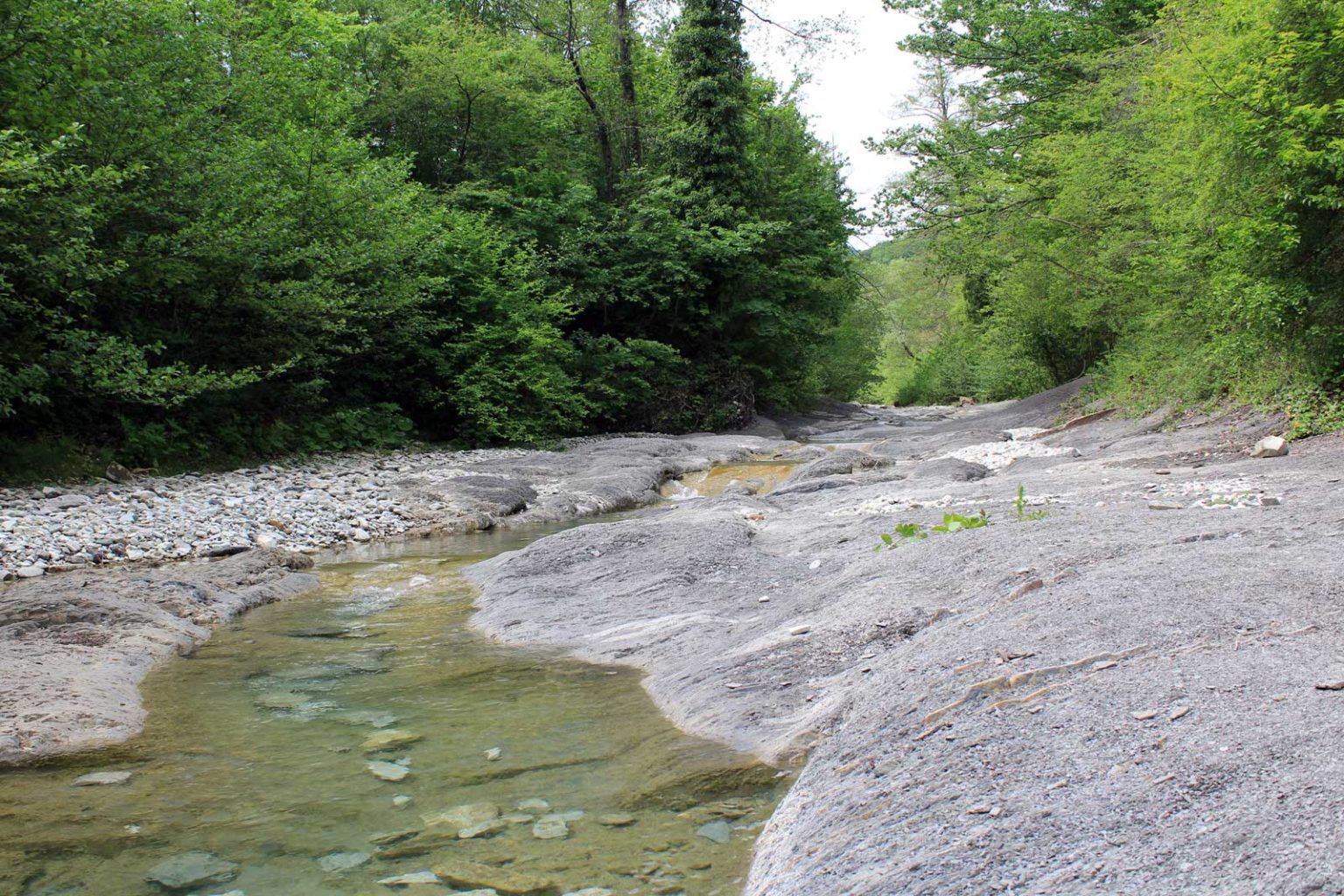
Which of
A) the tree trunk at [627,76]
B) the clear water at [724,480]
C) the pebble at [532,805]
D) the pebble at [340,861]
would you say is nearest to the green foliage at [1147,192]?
the clear water at [724,480]

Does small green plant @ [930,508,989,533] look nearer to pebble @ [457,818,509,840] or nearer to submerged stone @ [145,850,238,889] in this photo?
pebble @ [457,818,509,840]

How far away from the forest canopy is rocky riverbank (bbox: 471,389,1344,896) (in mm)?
7399

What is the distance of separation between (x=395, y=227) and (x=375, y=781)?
14.3 metres

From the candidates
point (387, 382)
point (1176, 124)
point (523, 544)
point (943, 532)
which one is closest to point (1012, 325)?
point (1176, 124)

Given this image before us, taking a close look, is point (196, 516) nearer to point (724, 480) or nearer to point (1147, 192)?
point (724, 480)

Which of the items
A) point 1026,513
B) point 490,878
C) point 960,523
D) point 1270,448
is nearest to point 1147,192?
point 1270,448

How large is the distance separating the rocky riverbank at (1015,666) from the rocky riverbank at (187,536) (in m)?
2.11

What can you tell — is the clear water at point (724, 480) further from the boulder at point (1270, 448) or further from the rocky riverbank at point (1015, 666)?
the boulder at point (1270, 448)

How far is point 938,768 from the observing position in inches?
109

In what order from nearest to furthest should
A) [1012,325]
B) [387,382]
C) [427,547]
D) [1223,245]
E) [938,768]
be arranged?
[938,768]
[427,547]
[1223,245]
[387,382]
[1012,325]

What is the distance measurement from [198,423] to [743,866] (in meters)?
13.2

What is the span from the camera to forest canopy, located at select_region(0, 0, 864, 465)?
1125cm

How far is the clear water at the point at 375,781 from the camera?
9.67ft

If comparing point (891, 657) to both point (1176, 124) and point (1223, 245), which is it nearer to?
point (1223, 245)
